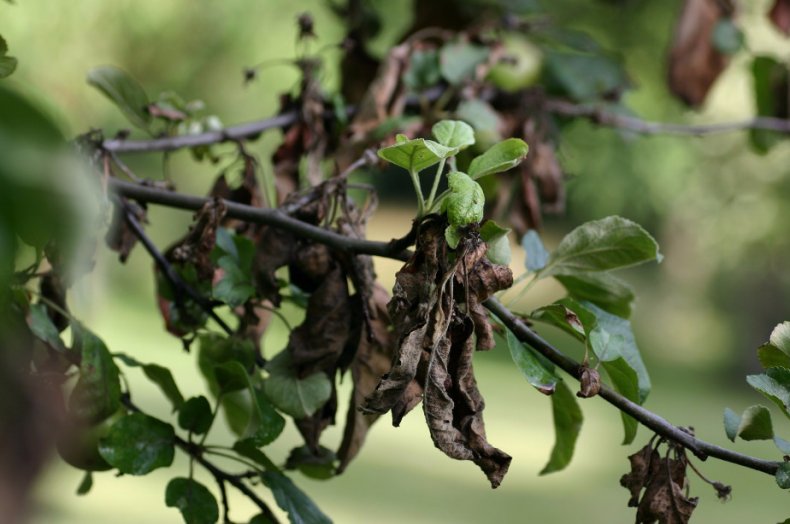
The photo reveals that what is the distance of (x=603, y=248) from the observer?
18.3 inches

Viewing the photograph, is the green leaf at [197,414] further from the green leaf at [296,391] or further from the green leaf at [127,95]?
the green leaf at [127,95]

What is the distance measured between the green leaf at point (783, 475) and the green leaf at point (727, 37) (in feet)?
2.37

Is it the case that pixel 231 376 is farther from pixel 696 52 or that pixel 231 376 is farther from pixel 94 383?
pixel 696 52

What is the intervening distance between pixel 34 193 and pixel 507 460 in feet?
0.88

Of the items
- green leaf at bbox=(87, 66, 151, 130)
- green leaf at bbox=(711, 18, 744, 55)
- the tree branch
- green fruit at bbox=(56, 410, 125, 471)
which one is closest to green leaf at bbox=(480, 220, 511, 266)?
the tree branch

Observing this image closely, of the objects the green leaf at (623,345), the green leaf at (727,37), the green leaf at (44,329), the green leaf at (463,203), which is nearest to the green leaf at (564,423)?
the green leaf at (623,345)

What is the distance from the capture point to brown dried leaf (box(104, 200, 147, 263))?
62cm

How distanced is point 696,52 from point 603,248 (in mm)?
673

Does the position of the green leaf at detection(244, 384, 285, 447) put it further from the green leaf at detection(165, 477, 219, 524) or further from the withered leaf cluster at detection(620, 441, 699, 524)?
the withered leaf cluster at detection(620, 441, 699, 524)

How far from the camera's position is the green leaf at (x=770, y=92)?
1.02 meters

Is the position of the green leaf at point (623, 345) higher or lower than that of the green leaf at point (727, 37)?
lower

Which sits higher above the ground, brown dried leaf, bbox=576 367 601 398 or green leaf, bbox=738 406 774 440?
green leaf, bbox=738 406 774 440

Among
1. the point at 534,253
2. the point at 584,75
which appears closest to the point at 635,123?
the point at 584,75

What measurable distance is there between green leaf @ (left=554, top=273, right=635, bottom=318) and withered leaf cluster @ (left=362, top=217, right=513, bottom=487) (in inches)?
5.0
